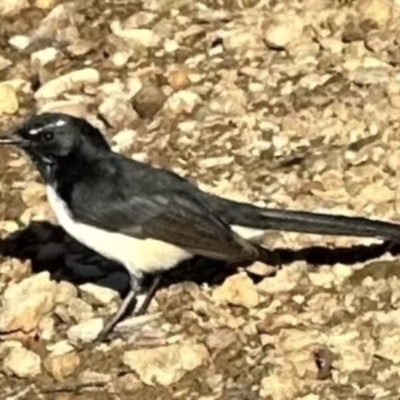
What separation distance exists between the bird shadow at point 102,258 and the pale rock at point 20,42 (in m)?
1.78

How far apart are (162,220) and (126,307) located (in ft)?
1.54

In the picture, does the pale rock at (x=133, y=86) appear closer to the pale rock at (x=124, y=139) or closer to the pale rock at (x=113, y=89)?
the pale rock at (x=113, y=89)

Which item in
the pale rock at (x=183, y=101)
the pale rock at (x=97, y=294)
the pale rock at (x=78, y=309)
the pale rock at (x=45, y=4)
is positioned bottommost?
the pale rock at (x=97, y=294)

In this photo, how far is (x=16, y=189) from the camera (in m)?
9.38

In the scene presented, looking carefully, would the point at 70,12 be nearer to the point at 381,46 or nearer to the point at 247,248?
the point at 381,46

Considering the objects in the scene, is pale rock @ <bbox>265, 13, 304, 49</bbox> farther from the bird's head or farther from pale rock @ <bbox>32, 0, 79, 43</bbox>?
the bird's head

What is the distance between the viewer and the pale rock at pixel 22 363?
316 inches

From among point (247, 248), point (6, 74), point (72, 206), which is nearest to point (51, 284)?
point (72, 206)

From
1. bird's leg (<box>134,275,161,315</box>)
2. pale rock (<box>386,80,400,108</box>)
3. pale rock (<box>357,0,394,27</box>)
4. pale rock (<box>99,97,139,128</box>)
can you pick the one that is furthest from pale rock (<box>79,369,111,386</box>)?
pale rock (<box>357,0,394,27</box>)

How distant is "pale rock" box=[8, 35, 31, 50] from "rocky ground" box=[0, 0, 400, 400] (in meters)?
0.01

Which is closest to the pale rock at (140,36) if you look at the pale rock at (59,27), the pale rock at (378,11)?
the pale rock at (59,27)

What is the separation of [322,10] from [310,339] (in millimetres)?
2873

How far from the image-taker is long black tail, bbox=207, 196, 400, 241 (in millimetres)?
8227

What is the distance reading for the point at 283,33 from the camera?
1011cm
